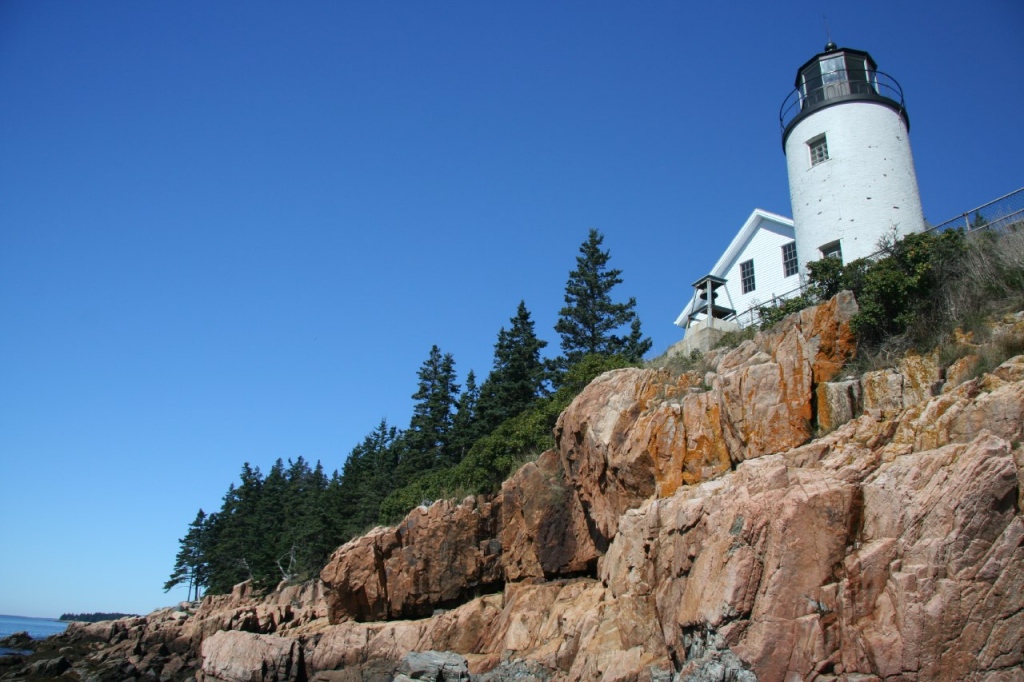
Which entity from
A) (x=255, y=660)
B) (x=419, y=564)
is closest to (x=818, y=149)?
(x=419, y=564)

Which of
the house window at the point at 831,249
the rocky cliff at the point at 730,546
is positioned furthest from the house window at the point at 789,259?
the rocky cliff at the point at 730,546

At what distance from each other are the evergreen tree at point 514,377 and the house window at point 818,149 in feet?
52.2

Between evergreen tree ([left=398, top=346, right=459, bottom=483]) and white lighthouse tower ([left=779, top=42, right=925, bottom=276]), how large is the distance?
81.0ft

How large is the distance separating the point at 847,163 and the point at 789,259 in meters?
4.68

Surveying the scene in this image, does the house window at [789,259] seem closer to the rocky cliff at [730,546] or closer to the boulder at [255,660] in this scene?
the rocky cliff at [730,546]

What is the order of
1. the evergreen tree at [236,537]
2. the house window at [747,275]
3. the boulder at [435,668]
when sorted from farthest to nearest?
the evergreen tree at [236,537], the house window at [747,275], the boulder at [435,668]

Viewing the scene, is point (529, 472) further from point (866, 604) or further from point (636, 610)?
point (866, 604)

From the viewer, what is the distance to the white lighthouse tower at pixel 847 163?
868 inches

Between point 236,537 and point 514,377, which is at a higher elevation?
point 514,377

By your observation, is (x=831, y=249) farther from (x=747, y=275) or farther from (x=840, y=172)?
(x=747, y=275)

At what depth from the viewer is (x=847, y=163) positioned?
22672 millimetres

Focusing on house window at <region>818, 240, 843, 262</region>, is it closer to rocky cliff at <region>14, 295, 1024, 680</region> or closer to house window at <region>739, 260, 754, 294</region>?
house window at <region>739, 260, 754, 294</region>

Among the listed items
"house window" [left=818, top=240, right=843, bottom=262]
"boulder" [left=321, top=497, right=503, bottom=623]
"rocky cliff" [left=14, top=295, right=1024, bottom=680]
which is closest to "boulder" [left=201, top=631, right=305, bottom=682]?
"rocky cliff" [left=14, top=295, right=1024, bottom=680]

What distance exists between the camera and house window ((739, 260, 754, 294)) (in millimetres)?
28109
